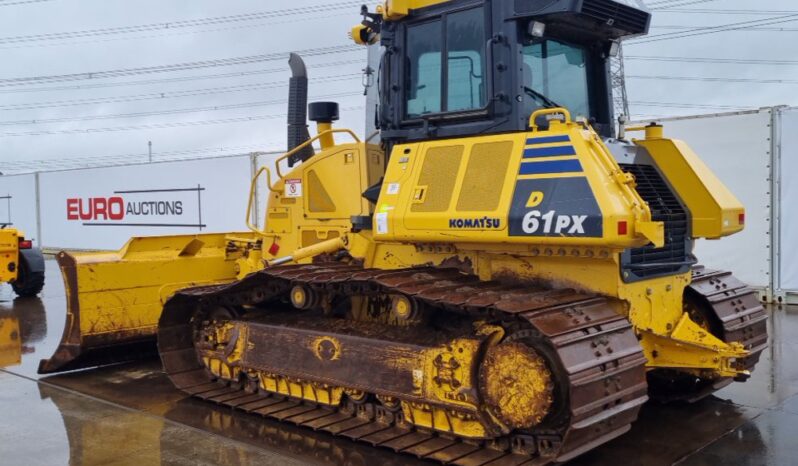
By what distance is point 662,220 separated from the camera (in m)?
5.25

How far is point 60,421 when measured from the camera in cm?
588

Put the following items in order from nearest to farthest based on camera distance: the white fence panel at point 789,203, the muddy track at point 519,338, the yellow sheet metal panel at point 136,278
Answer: the muddy track at point 519,338
the yellow sheet metal panel at point 136,278
the white fence panel at point 789,203

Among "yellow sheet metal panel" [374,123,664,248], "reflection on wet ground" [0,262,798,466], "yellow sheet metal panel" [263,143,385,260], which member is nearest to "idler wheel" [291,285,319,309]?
"yellow sheet metal panel" [263,143,385,260]

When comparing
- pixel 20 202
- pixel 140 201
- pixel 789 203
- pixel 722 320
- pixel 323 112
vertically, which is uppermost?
pixel 323 112

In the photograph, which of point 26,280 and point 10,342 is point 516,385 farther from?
point 26,280

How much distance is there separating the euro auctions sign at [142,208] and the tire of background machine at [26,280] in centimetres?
466

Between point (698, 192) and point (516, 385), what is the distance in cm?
226

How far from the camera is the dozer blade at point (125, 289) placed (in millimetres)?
7121

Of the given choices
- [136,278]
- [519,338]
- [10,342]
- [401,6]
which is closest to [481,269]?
[519,338]

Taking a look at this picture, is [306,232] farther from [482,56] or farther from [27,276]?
[27,276]

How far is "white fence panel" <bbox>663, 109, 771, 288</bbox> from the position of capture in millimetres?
10562

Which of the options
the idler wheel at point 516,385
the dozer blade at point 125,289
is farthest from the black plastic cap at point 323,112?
the idler wheel at point 516,385

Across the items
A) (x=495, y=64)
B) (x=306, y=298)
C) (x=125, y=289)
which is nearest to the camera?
(x=495, y=64)

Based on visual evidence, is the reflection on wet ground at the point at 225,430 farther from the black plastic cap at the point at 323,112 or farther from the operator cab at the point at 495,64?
the black plastic cap at the point at 323,112
